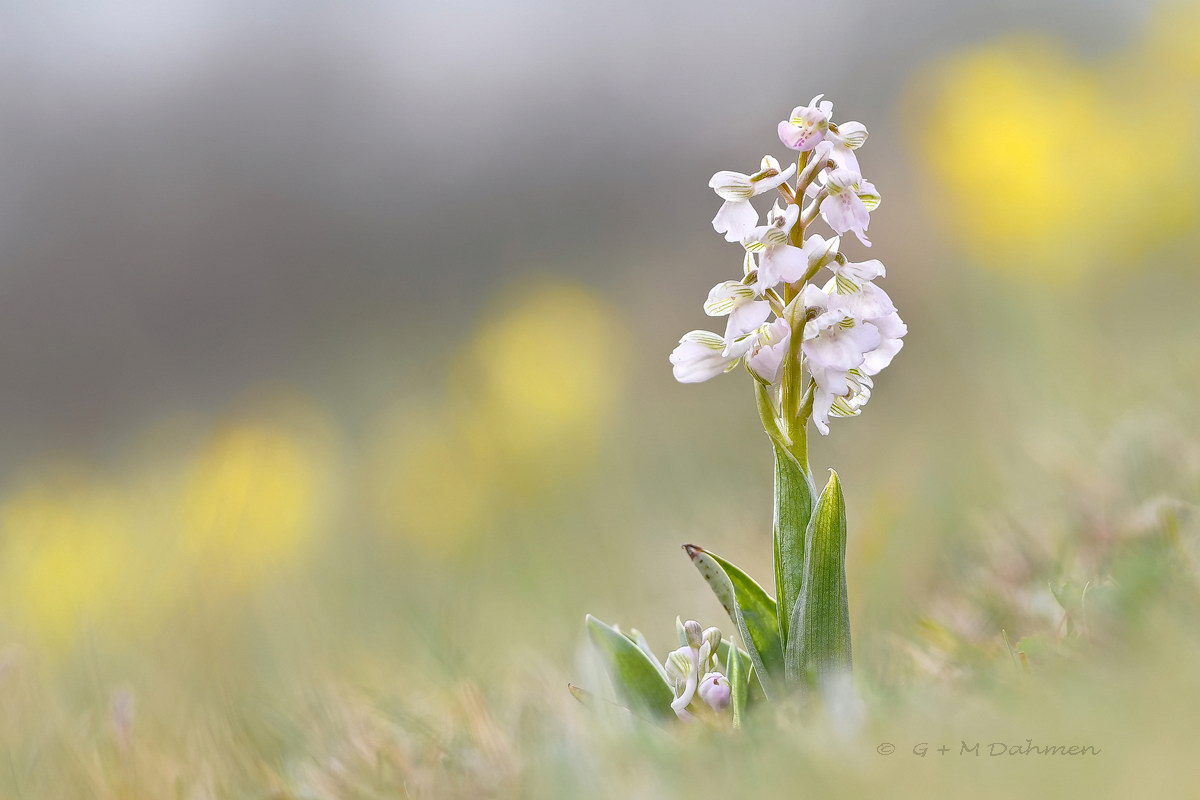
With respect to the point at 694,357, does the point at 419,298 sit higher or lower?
higher

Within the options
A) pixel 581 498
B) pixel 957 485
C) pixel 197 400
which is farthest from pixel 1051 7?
pixel 197 400

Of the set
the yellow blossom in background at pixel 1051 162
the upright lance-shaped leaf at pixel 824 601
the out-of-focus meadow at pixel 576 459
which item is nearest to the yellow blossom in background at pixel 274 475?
the out-of-focus meadow at pixel 576 459

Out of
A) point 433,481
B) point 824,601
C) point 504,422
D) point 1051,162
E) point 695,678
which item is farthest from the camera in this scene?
point 433,481

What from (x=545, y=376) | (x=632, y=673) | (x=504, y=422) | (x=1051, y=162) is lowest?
(x=632, y=673)

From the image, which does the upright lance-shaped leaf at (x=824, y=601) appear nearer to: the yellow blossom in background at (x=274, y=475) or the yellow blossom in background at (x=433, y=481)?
the yellow blossom in background at (x=274, y=475)

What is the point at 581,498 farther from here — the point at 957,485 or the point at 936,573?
the point at 936,573

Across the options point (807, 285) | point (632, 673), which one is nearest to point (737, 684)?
→ point (632, 673)

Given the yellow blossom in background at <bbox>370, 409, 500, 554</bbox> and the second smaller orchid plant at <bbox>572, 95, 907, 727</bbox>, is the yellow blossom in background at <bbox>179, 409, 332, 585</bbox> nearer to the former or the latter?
the yellow blossom in background at <bbox>370, 409, 500, 554</bbox>

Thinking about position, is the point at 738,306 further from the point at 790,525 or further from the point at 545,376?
the point at 545,376
